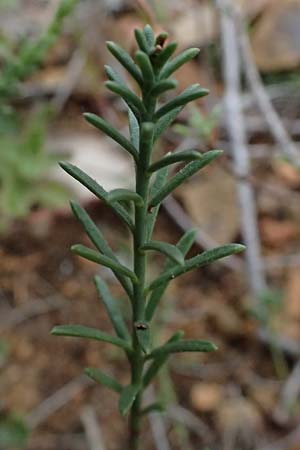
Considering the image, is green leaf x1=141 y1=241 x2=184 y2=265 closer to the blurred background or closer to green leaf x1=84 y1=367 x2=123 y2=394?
green leaf x1=84 y1=367 x2=123 y2=394

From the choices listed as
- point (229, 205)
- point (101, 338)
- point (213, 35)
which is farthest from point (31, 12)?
point (101, 338)

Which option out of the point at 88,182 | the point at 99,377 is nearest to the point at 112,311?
the point at 99,377

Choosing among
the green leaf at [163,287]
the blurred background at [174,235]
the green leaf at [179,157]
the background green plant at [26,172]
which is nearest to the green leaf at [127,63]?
the green leaf at [179,157]

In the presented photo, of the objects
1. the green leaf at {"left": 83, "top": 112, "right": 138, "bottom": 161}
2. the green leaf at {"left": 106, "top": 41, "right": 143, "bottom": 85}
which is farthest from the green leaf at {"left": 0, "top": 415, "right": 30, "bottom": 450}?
the green leaf at {"left": 106, "top": 41, "right": 143, "bottom": 85}

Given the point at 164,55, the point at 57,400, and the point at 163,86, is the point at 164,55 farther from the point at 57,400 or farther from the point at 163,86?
the point at 57,400

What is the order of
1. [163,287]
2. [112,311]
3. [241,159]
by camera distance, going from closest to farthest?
1. [163,287]
2. [112,311]
3. [241,159]
